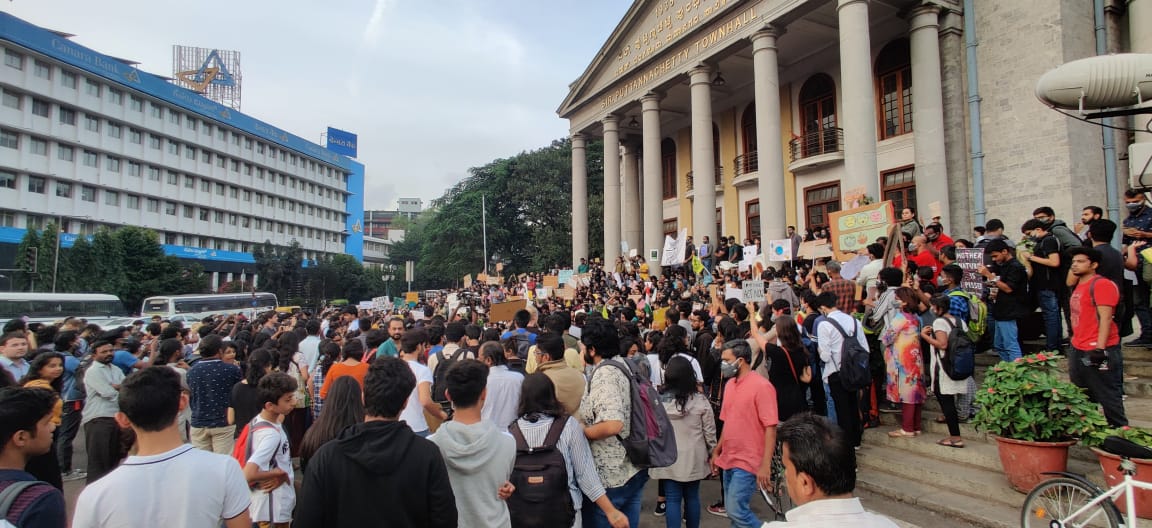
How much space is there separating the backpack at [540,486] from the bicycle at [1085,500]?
3.32 metres

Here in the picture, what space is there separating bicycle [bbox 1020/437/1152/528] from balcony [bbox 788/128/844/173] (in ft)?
55.3

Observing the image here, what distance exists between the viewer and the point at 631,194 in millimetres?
29516

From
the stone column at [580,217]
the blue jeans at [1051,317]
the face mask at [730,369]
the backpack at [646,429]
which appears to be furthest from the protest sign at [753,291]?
the stone column at [580,217]

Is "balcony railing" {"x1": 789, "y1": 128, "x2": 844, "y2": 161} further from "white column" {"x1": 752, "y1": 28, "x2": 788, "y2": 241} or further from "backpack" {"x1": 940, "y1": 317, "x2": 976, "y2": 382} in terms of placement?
"backpack" {"x1": 940, "y1": 317, "x2": 976, "y2": 382}

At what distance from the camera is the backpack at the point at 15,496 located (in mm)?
2131

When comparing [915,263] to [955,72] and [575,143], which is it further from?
[575,143]

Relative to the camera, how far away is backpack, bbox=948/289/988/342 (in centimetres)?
678

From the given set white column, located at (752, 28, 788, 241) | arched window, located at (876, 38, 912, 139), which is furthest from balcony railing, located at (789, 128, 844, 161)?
white column, located at (752, 28, 788, 241)

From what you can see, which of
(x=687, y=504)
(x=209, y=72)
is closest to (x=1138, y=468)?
(x=687, y=504)

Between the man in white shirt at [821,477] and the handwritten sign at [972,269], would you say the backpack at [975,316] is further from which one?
the man in white shirt at [821,477]

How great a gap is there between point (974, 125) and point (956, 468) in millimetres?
13441

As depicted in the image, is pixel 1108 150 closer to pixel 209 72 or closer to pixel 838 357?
pixel 838 357

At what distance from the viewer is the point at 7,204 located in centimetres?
4412

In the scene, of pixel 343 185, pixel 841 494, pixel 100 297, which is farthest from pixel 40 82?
pixel 841 494
